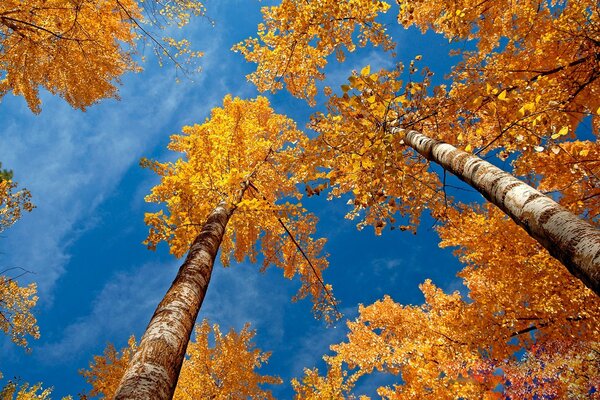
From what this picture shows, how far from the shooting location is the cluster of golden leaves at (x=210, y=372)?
994cm

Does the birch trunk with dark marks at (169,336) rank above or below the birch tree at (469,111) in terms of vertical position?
below

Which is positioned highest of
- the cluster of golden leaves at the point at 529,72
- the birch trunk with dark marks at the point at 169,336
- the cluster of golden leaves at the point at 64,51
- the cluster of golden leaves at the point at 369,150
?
the cluster of golden leaves at the point at 64,51

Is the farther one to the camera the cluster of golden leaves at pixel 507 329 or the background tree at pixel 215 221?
the cluster of golden leaves at pixel 507 329

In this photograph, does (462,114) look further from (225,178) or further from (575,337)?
(575,337)

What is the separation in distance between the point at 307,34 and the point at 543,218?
150 inches

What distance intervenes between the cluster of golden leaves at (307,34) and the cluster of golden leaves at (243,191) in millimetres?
1291

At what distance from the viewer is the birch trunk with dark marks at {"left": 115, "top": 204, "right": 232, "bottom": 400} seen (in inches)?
70.0

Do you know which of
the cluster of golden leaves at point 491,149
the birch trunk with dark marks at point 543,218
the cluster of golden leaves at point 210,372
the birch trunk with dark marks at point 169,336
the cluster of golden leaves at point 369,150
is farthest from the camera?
the cluster of golden leaves at point 210,372

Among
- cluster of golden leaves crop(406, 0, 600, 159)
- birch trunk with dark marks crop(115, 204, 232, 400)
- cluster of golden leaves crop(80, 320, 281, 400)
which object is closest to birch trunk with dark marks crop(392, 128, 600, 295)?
cluster of golden leaves crop(406, 0, 600, 159)

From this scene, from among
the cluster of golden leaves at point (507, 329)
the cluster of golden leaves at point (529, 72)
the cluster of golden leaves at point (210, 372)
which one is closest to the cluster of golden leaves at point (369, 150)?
the cluster of golden leaves at point (529, 72)

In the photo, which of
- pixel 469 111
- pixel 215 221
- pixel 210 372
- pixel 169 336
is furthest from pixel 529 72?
pixel 210 372

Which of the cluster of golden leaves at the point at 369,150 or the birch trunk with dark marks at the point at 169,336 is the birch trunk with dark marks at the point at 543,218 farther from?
the birch trunk with dark marks at the point at 169,336

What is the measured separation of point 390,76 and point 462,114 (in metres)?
1.25

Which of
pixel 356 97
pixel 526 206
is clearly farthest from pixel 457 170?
pixel 356 97
